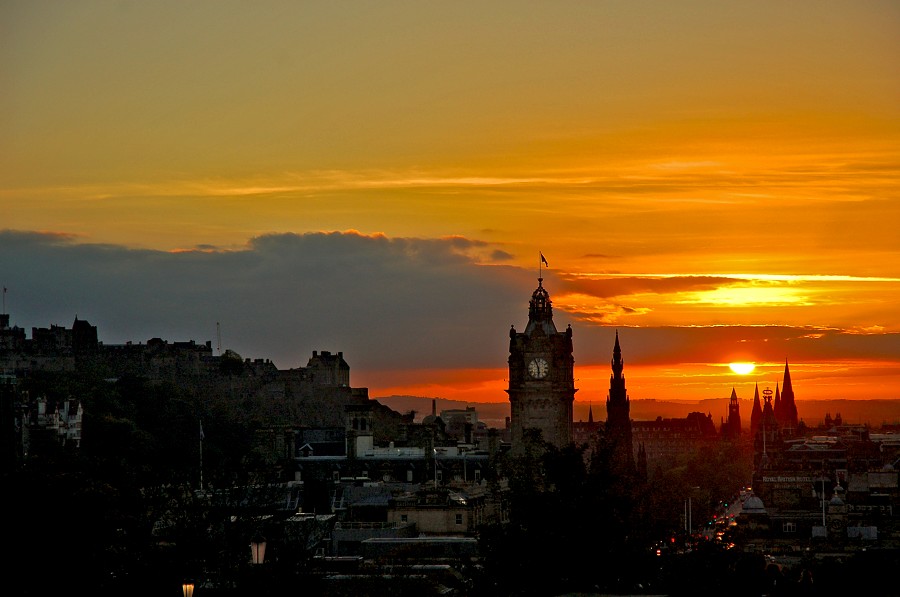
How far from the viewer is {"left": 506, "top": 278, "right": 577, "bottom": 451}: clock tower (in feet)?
582

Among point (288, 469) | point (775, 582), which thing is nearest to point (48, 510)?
point (775, 582)

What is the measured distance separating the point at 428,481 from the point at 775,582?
119579 mm

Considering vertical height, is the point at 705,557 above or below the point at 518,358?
below

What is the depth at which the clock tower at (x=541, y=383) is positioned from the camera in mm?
177250

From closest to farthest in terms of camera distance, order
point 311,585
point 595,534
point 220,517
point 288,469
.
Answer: point 311,585
point 595,534
point 220,517
point 288,469

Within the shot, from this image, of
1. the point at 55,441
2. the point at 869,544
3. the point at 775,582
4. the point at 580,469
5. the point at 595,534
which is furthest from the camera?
the point at 55,441

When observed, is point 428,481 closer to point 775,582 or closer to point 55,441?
point 55,441

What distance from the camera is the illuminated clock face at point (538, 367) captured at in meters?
180

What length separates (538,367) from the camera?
591 feet

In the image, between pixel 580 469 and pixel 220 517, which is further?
pixel 220 517

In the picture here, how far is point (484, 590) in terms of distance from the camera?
63.3 metres

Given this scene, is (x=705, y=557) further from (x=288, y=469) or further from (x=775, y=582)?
(x=288, y=469)

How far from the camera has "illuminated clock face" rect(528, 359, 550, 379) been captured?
179750 mm

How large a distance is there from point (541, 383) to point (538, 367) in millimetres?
1626
